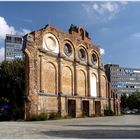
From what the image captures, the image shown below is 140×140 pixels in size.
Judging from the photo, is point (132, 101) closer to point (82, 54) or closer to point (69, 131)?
point (82, 54)

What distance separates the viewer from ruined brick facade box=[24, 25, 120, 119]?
37.2 meters

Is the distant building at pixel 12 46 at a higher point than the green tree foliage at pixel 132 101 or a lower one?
higher

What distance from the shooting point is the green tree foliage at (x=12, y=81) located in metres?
48.0

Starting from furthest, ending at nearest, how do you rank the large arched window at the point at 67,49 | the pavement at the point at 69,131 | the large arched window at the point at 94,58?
the large arched window at the point at 94,58, the large arched window at the point at 67,49, the pavement at the point at 69,131

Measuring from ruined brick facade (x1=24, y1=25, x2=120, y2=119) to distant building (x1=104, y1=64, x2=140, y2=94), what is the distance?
106835 mm

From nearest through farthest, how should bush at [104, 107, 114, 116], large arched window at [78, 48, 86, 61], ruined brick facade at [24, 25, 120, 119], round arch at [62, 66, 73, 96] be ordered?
ruined brick facade at [24, 25, 120, 119] < round arch at [62, 66, 73, 96] < large arched window at [78, 48, 86, 61] < bush at [104, 107, 114, 116]

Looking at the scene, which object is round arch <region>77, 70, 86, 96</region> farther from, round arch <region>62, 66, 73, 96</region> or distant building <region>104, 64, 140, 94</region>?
distant building <region>104, 64, 140, 94</region>

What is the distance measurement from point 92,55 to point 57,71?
12.8 m

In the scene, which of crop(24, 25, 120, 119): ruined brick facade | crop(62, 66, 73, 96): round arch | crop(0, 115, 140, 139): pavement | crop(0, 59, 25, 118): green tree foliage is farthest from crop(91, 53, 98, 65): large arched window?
crop(0, 115, 140, 139): pavement

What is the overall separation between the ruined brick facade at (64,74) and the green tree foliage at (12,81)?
8444 mm

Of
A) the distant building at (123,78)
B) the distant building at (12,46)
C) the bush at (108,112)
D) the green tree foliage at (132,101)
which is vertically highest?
the distant building at (12,46)

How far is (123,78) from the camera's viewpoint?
166875mm

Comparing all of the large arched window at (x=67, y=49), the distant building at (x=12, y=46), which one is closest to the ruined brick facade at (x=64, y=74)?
the large arched window at (x=67, y=49)

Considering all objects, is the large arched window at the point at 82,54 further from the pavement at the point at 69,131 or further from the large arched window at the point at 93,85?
the pavement at the point at 69,131
